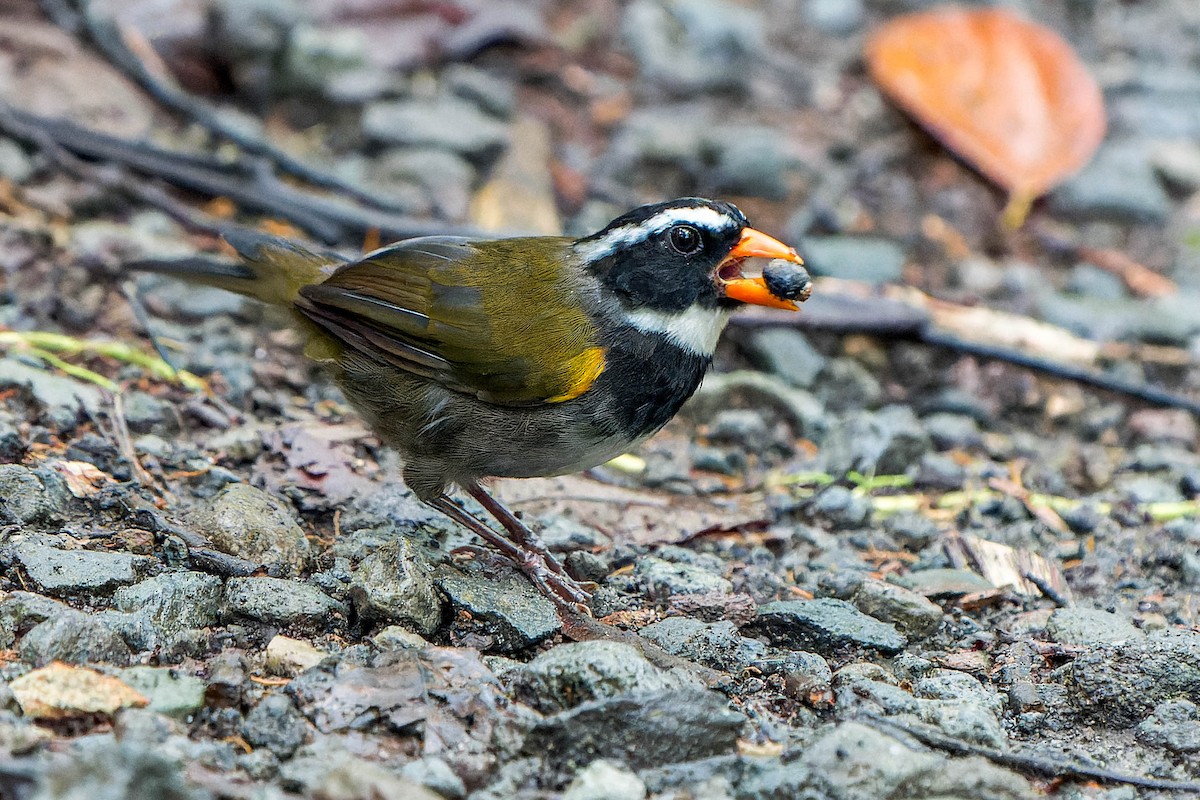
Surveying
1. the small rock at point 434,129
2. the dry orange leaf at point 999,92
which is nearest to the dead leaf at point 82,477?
the small rock at point 434,129

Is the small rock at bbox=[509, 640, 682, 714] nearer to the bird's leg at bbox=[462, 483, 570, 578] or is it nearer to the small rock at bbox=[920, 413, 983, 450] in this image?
the bird's leg at bbox=[462, 483, 570, 578]

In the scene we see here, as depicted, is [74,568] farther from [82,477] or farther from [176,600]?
[82,477]

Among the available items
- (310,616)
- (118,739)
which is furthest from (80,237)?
(118,739)

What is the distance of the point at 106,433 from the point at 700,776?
2546mm

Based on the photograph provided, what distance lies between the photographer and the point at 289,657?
349 centimetres

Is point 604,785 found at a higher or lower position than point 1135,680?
lower

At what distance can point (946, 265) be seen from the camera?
737 centimetres

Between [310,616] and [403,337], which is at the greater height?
[403,337]

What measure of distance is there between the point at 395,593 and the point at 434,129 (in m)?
4.05

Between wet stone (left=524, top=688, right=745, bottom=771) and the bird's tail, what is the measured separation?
2.25 metres

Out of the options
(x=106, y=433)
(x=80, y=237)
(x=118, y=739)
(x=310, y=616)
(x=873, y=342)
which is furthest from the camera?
(x=873, y=342)

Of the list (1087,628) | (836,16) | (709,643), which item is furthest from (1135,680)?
(836,16)

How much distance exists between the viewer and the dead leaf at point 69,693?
3043 millimetres

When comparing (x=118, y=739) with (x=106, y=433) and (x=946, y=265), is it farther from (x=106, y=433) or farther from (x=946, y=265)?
→ (x=946, y=265)
